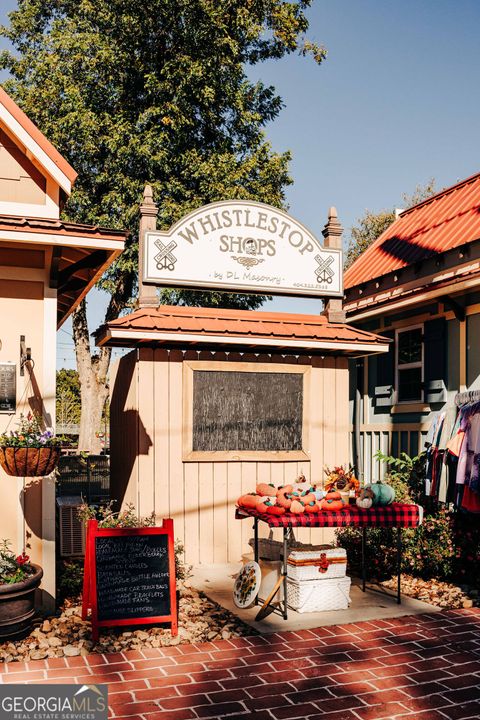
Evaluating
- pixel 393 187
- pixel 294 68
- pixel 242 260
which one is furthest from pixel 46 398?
pixel 393 187

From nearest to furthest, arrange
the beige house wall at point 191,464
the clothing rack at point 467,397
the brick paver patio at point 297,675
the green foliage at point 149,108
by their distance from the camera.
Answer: the brick paver patio at point 297,675 → the clothing rack at point 467,397 → the beige house wall at point 191,464 → the green foliage at point 149,108

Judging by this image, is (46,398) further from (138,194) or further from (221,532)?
(138,194)

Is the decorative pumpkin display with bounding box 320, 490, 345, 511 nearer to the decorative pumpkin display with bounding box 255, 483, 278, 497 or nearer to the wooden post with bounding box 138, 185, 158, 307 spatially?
the decorative pumpkin display with bounding box 255, 483, 278, 497

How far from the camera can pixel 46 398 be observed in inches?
277

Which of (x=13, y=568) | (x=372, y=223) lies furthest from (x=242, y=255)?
(x=372, y=223)

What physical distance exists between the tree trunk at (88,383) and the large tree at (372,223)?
15138 millimetres

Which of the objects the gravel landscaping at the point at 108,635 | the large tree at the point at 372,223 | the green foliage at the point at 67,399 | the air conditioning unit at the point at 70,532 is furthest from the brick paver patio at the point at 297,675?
the green foliage at the point at 67,399

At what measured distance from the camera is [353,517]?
7.10m

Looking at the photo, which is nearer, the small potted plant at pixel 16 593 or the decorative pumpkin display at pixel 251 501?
the small potted plant at pixel 16 593

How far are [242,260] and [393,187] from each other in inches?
1042

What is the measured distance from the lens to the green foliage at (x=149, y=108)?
20391 millimetres

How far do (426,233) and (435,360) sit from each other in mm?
3308

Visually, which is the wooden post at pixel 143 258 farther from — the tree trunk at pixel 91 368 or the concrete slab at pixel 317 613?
the tree trunk at pixel 91 368

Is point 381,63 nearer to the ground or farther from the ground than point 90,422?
farther from the ground
